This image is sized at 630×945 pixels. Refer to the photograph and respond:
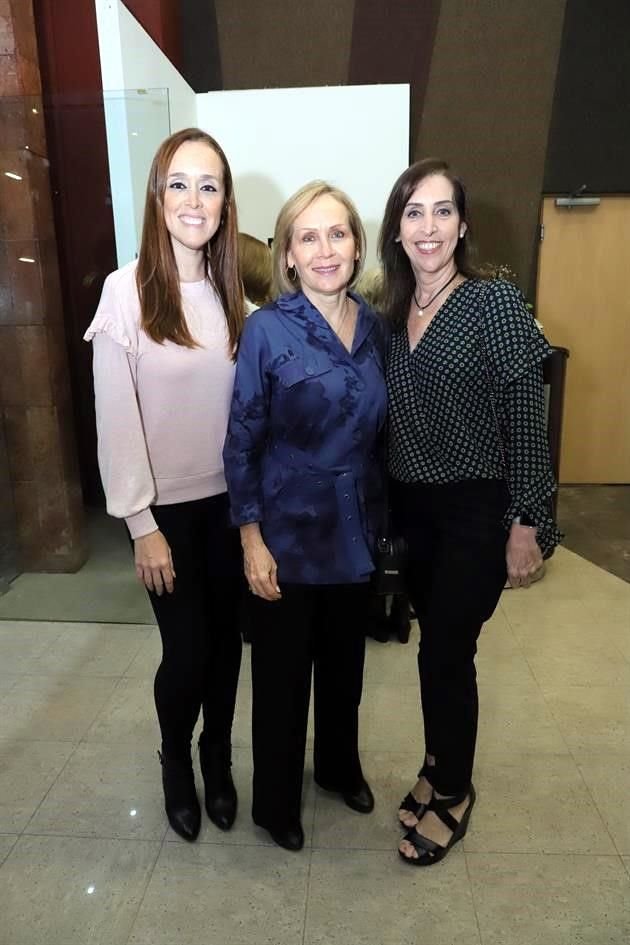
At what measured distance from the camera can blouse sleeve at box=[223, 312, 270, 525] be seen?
135cm

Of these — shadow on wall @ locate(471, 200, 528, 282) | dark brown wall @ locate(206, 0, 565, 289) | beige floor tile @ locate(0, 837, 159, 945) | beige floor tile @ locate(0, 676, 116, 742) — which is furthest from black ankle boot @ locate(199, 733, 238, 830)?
shadow on wall @ locate(471, 200, 528, 282)

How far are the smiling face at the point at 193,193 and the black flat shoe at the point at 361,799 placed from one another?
4.62 ft

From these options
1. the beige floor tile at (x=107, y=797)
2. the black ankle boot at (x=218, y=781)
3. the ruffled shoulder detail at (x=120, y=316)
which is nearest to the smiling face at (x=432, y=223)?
the ruffled shoulder detail at (x=120, y=316)

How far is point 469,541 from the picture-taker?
1.43 metres

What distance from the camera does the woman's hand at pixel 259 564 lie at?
4.71ft

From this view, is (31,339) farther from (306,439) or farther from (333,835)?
(333,835)

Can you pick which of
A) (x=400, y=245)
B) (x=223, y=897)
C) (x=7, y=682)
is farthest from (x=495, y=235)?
(x=223, y=897)

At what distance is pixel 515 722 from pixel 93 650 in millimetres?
1567

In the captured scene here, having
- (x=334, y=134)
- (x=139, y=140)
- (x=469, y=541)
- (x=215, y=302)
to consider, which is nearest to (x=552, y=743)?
(x=469, y=541)

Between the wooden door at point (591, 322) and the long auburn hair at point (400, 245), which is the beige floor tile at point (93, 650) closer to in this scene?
the long auburn hair at point (400, 245)

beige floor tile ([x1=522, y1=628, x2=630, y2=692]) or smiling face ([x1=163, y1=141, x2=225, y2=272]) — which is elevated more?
smiling face ([x1=163, y1=141, x2=225, y2=272])

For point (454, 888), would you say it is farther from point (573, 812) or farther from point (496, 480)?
point (496, 480)

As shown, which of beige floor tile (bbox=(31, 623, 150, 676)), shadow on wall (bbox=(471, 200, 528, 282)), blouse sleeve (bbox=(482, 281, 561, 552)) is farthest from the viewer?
shadow on wall (bbox=(471, 200, 528, 282))

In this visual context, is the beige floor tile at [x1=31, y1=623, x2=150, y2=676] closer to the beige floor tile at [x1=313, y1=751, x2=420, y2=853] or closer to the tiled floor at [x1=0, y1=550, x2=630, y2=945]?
the tiled floor at [x1=0, y1=550, x2=630, y2=945]
